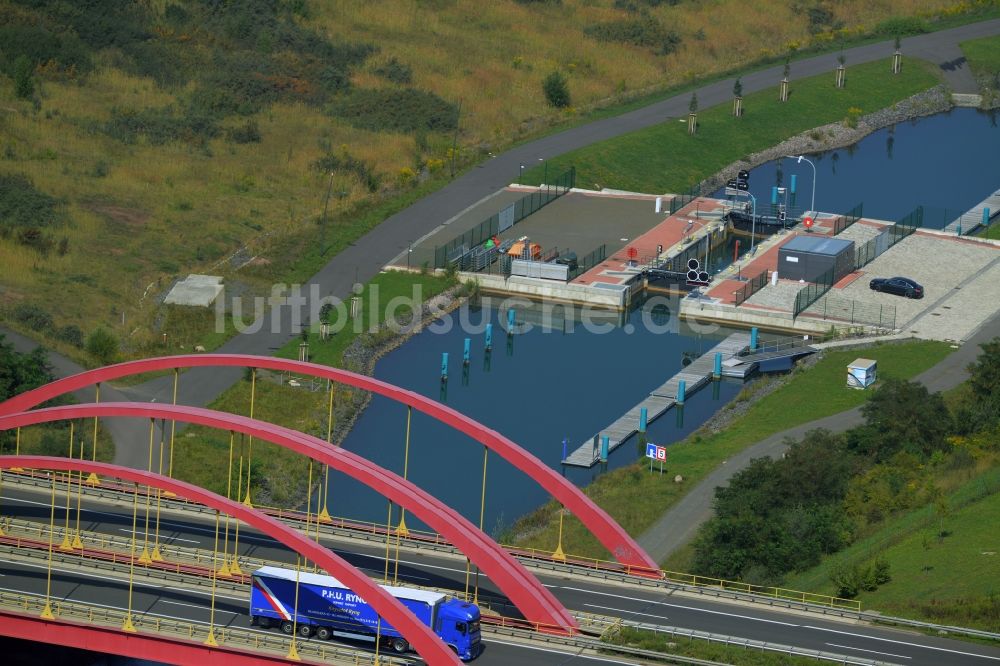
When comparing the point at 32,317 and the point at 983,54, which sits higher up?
the point at 983,54

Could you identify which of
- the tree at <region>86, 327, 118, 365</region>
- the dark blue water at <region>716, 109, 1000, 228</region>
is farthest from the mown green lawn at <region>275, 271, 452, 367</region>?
the dark blue water at <region>716, 109, 1000, 228</region>

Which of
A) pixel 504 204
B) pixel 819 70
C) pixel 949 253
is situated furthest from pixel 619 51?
pixel 949 253

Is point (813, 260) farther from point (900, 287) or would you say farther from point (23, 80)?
point (23, 80)

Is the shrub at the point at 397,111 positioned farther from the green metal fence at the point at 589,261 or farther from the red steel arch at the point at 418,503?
the red steel arch at the point at 418,503

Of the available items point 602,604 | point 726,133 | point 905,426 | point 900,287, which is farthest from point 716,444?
point 726,133

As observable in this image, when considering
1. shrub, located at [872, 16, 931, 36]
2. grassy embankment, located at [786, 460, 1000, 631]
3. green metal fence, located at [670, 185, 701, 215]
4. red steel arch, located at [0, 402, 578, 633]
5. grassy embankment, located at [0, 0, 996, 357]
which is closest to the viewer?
red steel arch, located at [0, 402, 578, 633]

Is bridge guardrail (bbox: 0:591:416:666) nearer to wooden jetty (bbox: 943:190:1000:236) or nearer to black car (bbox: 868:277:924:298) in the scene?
black car (bbox: 868:277:924:298)
